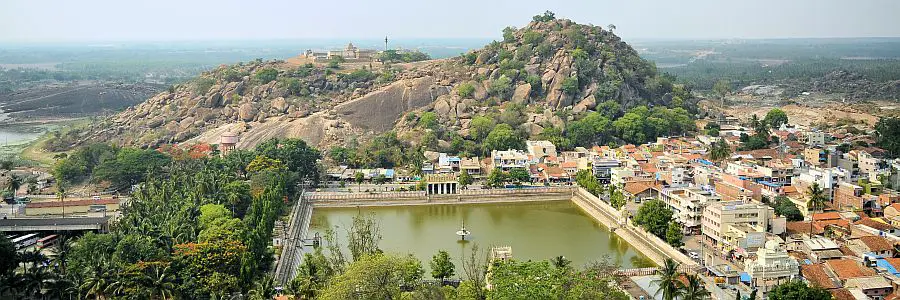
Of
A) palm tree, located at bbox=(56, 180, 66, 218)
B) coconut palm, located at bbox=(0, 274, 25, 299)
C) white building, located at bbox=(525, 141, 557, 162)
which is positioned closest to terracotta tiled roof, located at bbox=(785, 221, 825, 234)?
white building, located at bbox=(525, 141, 557, 162)

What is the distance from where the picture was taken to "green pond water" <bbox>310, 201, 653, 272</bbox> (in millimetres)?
25520

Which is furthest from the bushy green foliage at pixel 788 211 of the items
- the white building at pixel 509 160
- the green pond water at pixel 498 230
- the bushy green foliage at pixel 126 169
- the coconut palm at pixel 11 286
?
the bushy green foliage at pixel 126 169

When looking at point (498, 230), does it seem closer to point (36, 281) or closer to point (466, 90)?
point (36, 281)

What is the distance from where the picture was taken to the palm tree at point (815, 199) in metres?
27.0

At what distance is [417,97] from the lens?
49344mm

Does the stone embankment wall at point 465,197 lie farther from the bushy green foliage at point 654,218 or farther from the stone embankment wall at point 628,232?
the bushy green foliage at point 654,218

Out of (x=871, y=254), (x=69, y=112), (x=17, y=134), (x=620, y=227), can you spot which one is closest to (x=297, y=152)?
(x=620, y=227)

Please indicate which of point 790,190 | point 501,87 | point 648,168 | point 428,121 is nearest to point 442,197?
point 648,168

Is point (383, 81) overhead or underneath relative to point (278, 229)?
overhead

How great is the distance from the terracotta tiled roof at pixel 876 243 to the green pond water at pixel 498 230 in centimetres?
565

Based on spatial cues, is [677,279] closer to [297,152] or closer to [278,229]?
[278,229]

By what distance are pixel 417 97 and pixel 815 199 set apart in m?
26.3

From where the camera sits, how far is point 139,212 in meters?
26.2

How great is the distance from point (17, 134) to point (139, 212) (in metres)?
38.6
